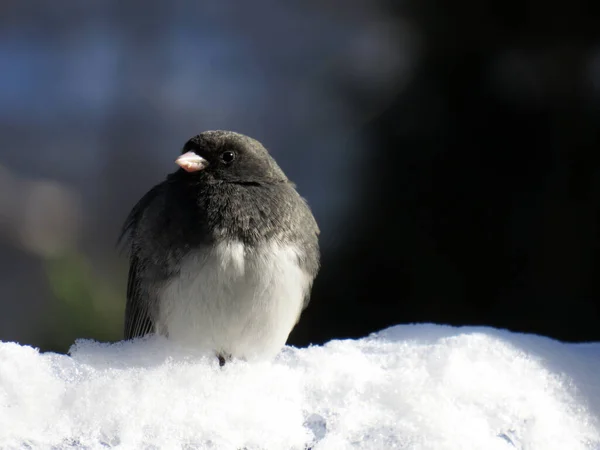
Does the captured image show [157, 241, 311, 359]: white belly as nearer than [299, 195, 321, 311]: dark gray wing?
Yes

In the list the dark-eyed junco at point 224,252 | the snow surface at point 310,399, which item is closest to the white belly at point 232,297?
the dark-eyed junco at point 224,252

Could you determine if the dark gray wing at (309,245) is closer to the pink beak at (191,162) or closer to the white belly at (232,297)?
the white belly at (232,297)

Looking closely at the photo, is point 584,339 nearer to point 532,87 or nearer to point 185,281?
point 532,87

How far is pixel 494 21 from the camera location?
2.05 metres

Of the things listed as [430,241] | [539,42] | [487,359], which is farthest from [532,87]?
[487,359]

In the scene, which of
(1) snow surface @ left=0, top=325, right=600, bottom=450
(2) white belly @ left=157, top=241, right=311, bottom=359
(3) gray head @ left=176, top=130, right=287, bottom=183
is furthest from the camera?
(3) gray head @ left=176, top=130, right=287, bottom=183

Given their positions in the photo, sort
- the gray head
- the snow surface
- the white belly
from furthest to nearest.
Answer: the gray head, the white belly, the snow surface

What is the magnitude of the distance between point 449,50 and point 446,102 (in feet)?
0.53

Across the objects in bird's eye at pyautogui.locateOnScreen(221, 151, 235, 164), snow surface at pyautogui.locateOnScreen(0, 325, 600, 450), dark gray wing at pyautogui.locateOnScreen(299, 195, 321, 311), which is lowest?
snow surface at pyautogui.locateOnScreen(0, 325, 600, 450)

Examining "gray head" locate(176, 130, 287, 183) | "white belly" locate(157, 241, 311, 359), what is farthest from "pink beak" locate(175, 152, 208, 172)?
"white belly" locate(157, 241, 311, 359)

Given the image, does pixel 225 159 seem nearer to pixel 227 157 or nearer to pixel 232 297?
pixel 227 157

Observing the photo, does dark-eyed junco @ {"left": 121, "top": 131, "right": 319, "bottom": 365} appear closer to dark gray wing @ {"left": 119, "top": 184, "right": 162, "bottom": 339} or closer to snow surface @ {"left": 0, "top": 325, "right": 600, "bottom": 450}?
dark gray wing @ {"left": 119, "top": 184, "right": 162, "bottom": 339}

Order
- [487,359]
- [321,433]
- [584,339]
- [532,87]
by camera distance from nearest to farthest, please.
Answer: [321,433] → [487,359] → [584,339] → [532,87]

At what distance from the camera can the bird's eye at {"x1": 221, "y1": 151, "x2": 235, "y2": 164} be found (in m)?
1.08
